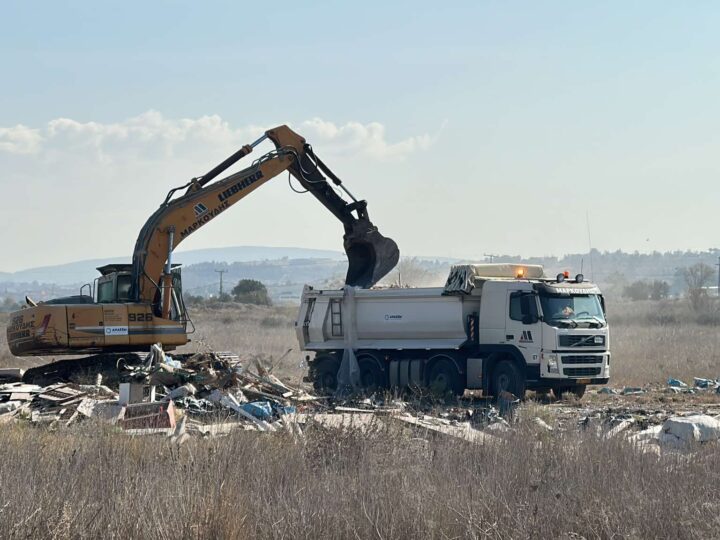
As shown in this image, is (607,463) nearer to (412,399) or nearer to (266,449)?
(266,449)

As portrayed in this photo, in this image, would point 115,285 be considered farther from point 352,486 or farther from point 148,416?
point 352,486

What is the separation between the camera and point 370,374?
24562mm

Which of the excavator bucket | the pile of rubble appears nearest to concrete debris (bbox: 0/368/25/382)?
the pile of rubble

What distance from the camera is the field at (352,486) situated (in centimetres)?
884

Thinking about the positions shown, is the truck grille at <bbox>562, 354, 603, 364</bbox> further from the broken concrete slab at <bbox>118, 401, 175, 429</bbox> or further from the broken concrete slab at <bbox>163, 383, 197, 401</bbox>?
the broken concrete slab at <bbox>118, 401, 175, 429</bbox>

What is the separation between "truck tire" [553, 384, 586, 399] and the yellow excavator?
5173 mm

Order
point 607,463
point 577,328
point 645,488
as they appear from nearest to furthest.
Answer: point 645,488 → point 607,463 → point 577,328

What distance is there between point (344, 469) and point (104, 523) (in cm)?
297

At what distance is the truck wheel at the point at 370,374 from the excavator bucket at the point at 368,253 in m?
1.75

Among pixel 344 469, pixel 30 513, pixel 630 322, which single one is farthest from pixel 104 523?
pixel 630 322

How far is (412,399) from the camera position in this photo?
2217 cm

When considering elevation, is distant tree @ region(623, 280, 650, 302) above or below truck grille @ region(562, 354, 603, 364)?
above

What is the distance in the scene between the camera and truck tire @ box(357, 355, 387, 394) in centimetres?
2417

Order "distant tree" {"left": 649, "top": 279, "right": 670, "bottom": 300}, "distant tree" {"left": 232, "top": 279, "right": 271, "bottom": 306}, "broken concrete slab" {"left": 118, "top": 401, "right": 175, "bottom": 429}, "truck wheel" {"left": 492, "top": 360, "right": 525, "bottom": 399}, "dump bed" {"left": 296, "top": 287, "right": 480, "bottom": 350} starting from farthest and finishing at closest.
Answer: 1. "distant tree" {"left": 649, "top": 279, "right": 670, "bottom": 300}
2. "distant tree" {"left": 232, "top": 279, "right": 271, "bottom": 306}
3. "dump bed" {"left": 296, "top": 287, "right": 480, "bottom": 350}
4. "truck wheel" {"left": 492, "top": 360, "right": 525, "bottom": 399}
5. "broken concrete slab" {"left": 118, "top": 401, "right": 175, "bottom": 429}
